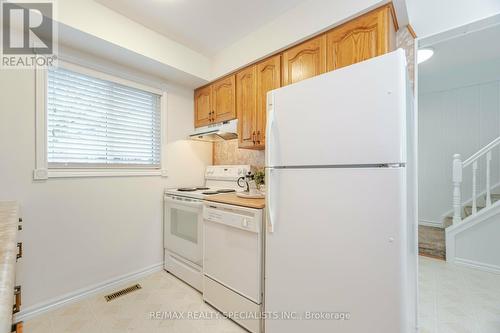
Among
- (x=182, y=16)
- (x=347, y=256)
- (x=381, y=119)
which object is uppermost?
(x=182, y=16)

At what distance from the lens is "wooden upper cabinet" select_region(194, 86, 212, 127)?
2.75m

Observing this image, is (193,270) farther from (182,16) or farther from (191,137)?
(182,16)

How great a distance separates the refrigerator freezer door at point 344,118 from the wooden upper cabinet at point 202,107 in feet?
4.85

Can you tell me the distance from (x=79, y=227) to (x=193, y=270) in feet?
3.69

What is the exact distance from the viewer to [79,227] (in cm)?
201

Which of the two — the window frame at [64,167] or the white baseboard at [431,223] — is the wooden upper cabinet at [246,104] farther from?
the white baseboard at [431,223]

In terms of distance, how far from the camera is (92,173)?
207 centimetres

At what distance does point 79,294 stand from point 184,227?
1053mm

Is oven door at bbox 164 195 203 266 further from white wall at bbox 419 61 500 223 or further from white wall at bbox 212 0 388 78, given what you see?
white wall at bbox 419 61 500 223

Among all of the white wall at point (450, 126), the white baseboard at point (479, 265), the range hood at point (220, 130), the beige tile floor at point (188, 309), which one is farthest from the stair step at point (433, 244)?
the range hood at point (220, 130)

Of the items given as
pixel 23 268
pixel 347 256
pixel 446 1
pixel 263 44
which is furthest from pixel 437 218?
pixel 23 268

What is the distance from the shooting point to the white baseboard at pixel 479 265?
8.26 ft

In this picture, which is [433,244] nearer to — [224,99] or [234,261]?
[234,261]

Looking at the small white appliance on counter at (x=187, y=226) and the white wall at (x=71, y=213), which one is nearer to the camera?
the white wall at (x=71, y=213)
